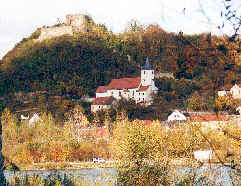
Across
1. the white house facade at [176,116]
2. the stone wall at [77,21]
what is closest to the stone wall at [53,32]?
the stone wall at [77,21]

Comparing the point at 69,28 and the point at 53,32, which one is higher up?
the point at 69,28

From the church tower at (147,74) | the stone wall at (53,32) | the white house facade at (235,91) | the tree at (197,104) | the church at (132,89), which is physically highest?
the stone wall at (53,32)

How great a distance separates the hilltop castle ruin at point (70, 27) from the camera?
93.0 meters

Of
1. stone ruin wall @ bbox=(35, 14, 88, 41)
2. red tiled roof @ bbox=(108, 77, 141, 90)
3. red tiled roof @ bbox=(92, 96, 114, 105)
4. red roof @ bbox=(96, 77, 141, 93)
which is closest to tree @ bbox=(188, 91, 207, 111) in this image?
red tiled roof @ bbox=(92, 96, 114, 105)

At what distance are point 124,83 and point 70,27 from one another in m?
28.0

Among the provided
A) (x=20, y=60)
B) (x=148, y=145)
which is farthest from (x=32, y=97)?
(x=148, y=145)

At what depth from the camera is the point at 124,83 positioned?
71.8 m

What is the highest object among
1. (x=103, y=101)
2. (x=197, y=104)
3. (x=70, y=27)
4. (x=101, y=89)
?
(x=70, y=27)

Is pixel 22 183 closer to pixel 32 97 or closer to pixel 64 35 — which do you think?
pixel 32 97

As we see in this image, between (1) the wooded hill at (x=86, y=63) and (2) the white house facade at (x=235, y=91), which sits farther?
(1) the wooded hill at (x=86, y=63)

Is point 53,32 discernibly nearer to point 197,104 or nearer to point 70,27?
point 70,27

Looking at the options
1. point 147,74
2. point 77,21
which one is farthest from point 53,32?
point 147,74

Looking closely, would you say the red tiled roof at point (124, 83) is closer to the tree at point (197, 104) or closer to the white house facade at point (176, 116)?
the white house facade at point (176, 116)

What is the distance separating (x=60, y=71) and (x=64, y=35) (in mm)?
18148
